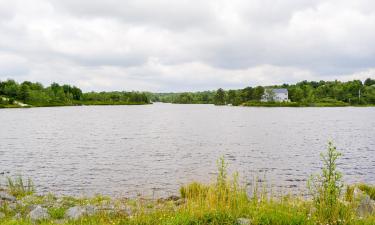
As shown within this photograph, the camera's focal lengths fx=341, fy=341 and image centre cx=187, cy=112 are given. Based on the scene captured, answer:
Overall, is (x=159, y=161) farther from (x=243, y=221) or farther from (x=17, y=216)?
(x=243, y=221)

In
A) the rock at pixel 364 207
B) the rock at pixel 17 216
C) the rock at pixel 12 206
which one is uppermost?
the rock at pixel 17 216

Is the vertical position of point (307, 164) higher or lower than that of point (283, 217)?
lower

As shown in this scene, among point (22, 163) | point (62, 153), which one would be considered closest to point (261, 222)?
point (22, 163)

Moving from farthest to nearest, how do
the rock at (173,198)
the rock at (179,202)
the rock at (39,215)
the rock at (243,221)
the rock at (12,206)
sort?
the rock at (173,198), the rock at (179,202), the rock at (12,206), the rock at (39,215), the rock at (243,221)

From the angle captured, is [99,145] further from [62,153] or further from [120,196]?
[120,196]

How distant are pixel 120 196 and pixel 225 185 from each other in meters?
9.33

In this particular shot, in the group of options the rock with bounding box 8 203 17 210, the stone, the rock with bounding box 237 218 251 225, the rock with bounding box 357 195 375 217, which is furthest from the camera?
the rock with bounding box 8 203 17 210

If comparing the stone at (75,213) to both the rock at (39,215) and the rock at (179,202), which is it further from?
the rock at (179,202)

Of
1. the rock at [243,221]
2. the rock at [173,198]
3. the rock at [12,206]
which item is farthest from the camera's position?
the rock at [173,198]

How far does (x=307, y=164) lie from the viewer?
3506 cm

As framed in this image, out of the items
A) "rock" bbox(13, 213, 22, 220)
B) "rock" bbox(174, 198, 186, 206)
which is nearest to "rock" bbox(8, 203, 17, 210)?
"rock" bbox(13, 213, 22, 220)

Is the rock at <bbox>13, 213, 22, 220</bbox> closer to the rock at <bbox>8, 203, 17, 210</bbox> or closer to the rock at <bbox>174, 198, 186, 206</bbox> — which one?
the rock at <bbox>8, 203, 17, 210</bbox>

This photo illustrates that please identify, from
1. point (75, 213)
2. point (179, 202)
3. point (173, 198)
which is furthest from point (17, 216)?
point (173, 198)

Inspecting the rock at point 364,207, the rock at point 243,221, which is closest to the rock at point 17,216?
the rock at point 243,221
